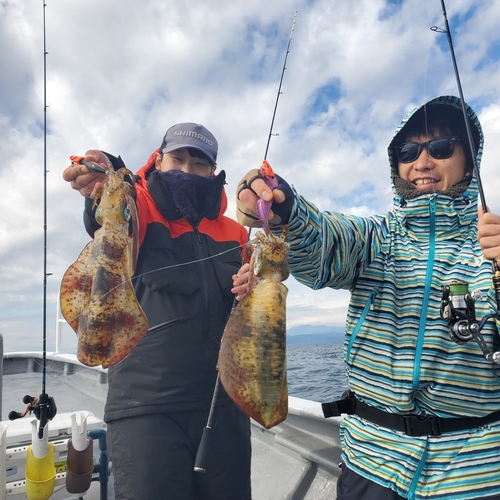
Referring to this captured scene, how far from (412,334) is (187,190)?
1.97 meters

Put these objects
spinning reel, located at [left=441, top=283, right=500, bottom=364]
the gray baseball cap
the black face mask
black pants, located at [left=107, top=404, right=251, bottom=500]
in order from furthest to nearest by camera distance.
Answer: the gray baseball cap
the black face mask
black pants, located at [left=107, top=404, right=251, bottom=500]
spinning reel, located at [left=441, top=283, right=500, bottom=364]

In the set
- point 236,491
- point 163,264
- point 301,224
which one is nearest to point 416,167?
point 301,224

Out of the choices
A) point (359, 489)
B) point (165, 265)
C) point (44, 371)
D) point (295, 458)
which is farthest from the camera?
point (295, 458)

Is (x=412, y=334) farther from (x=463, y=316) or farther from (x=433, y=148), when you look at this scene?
(x=433, y=148)

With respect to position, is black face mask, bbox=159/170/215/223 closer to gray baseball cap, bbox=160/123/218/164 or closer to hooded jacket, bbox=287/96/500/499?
gray baseball cap, bbox=160/123/218/164

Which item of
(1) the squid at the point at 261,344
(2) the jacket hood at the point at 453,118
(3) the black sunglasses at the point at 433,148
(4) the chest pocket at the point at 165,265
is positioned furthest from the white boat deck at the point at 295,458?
(3) the black sunglasses at the point at 433,148

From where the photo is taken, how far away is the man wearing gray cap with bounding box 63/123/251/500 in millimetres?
2547

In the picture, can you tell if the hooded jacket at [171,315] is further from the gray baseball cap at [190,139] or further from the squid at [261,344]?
the squid at [261,344]

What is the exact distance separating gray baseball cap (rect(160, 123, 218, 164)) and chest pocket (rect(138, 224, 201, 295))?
0.76m

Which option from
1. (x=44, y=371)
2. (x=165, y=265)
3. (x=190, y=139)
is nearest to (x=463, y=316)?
(x=165, y=265)

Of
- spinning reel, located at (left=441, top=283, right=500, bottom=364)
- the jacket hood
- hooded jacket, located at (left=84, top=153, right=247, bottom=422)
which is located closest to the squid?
hooded jacket, located at (left=84, top=153, right=247, bottom=422)

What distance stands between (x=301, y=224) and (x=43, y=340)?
2266 millimetres

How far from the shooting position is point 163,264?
283 cm

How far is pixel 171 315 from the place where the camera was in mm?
2775
